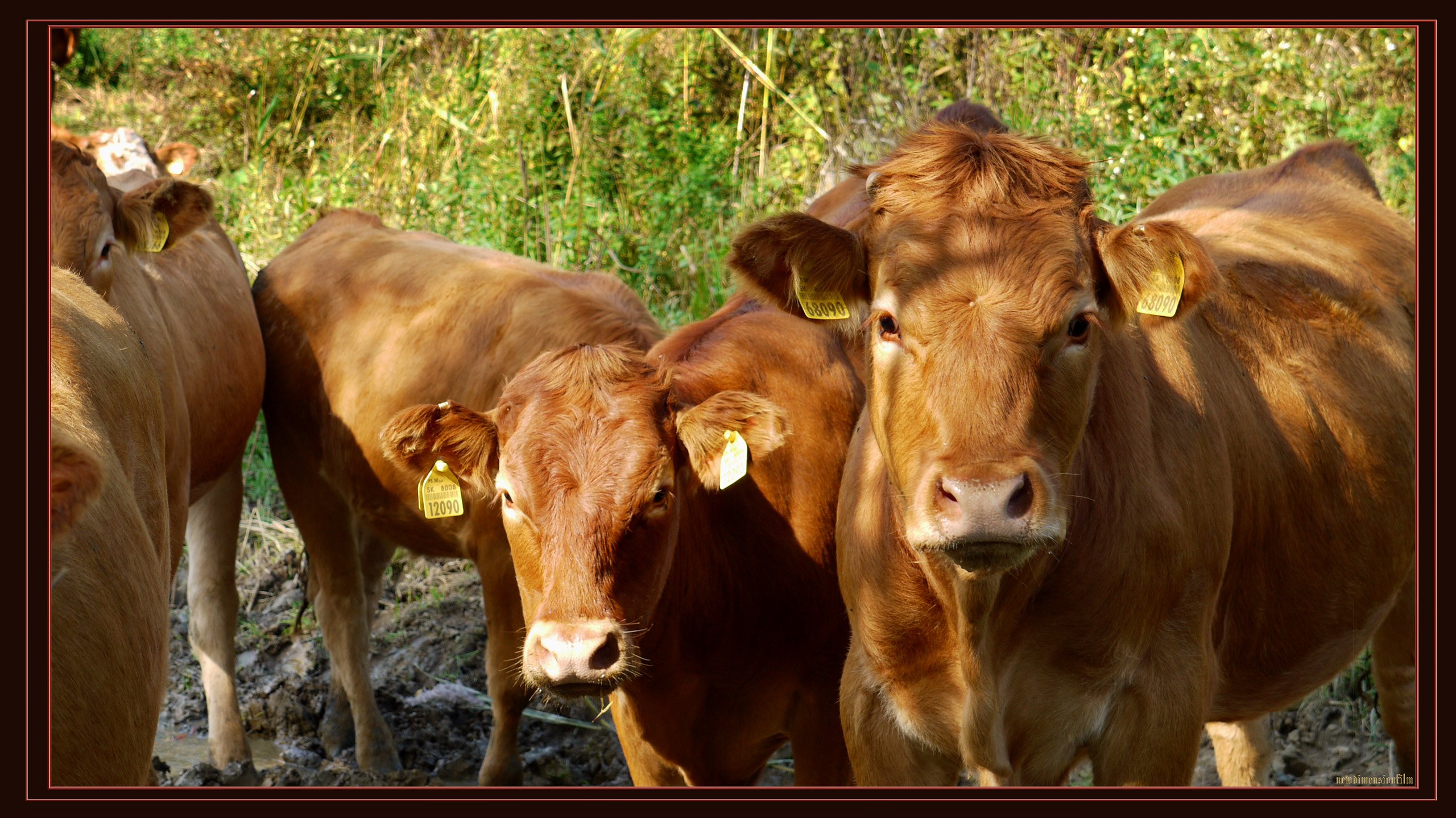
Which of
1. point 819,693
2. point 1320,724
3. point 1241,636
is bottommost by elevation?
point 1320,724

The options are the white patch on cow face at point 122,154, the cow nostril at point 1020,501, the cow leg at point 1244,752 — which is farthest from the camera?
the white patch on cow face at point 122,154

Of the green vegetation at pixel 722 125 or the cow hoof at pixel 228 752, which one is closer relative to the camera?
the cow hoof at pixel 228 752

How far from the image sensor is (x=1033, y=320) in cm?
294

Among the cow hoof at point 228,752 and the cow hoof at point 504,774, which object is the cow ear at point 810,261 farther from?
the cow hoof at point 228,752

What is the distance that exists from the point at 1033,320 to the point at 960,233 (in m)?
0.29

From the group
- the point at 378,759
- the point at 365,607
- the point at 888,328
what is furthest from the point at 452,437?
the point at 365,607

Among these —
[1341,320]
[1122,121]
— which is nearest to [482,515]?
[1341,320]

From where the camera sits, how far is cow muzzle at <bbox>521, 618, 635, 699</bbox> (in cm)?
342

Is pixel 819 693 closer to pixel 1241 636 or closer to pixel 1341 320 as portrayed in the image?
pixel 1241 636

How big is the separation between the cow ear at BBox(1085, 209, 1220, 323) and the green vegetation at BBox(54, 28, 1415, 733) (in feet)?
13.9

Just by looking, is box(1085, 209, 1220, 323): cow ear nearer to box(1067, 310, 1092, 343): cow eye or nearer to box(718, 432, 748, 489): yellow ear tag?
box(1067, 310, 1092, 343): cow eye

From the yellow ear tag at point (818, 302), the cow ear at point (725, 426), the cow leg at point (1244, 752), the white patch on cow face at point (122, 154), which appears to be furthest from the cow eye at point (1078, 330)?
the white patch on cow face at point (122, 154)

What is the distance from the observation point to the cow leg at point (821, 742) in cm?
421

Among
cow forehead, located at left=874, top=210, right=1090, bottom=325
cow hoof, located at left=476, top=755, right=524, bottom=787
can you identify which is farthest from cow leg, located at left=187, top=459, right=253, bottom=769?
cow forehead, located at left=874, top=210, right=1090, bottom=325
